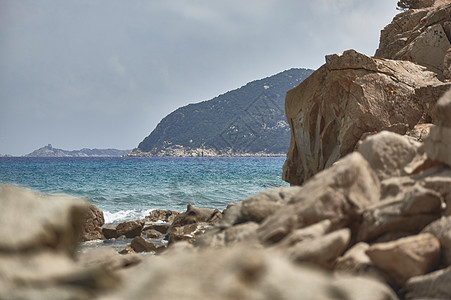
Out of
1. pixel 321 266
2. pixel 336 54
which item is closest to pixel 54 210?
pixel 321 266

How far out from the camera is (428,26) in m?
14.5

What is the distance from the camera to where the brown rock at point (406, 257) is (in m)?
3.89

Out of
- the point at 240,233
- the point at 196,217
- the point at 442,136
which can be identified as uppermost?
the point at 442,136

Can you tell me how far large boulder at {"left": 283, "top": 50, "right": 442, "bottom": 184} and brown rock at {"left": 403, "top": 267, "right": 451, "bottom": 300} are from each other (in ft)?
24.2

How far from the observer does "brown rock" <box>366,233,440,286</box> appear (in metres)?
3.89

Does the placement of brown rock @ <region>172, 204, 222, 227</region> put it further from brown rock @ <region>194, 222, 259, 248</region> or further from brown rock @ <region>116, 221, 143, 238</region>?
brown rock @ <region>194, 222, 259, 248</region>

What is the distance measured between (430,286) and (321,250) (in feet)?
3.83

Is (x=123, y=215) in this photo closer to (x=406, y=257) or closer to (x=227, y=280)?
(x=406, y=257)

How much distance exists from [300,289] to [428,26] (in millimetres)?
15663

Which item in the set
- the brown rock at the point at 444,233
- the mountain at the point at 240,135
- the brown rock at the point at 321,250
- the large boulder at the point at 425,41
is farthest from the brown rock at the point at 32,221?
the mountain at the point at 240,135

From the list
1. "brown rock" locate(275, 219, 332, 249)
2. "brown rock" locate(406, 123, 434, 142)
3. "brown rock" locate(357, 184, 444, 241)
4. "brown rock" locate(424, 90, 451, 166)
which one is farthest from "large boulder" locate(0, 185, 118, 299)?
"brown rock" locate(406, 123, 434, 142)

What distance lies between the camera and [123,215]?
19.5 meters

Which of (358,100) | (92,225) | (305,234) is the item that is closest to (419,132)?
(358,100)

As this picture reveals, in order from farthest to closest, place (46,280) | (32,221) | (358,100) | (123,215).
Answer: (123,215), (358,100), (32,221), (46,280)
